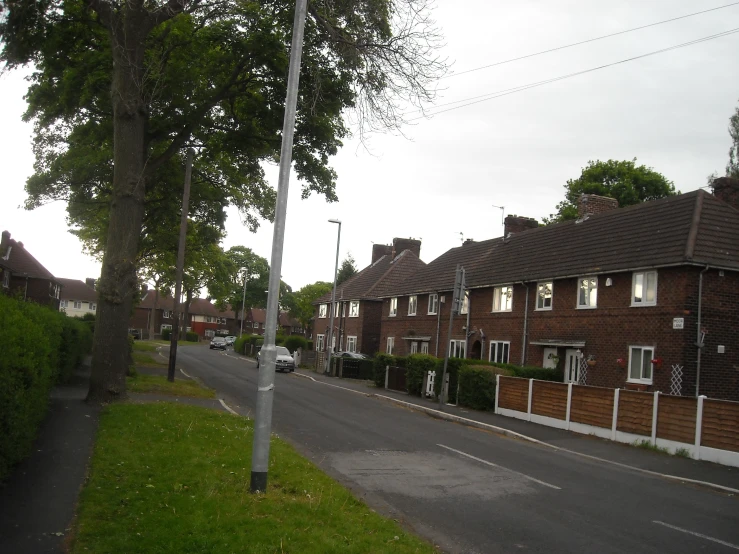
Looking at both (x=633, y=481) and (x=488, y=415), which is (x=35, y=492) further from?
(x=488, y=415)

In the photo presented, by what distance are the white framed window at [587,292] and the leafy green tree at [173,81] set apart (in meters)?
11.4

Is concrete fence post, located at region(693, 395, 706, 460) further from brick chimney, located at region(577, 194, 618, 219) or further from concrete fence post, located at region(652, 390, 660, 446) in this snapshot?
brick chimney, located at region(577, 194, 618, 219)

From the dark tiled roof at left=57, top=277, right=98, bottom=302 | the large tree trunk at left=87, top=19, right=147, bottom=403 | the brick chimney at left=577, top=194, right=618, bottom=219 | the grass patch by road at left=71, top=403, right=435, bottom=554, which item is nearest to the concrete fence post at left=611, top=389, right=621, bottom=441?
the grass patch by road at left=71, top=403, right=435, bottom=554

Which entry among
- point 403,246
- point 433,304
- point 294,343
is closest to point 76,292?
point 294,343

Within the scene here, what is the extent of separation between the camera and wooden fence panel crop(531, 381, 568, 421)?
1952 cm

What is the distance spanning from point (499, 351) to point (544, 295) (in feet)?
13.5

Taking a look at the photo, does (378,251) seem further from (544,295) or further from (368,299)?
(544,295)

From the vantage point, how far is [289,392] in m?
25.3

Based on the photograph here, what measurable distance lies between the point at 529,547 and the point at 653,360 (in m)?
16.0

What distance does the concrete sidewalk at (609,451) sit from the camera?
1330 cm

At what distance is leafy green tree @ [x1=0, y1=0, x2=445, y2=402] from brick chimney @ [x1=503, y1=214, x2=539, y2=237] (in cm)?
1746

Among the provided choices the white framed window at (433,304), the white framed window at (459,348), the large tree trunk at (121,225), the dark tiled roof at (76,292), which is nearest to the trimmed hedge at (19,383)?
the large tree trunk at (121,225)

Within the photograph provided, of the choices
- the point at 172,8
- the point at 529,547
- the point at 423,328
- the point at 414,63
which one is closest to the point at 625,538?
Answer: the point at 529,547

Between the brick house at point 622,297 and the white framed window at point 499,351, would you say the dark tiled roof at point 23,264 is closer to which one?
the brick house at point 622,297
